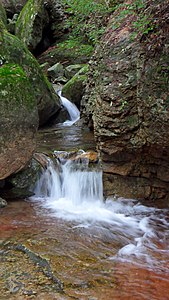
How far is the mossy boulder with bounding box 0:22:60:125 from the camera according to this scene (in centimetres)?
765

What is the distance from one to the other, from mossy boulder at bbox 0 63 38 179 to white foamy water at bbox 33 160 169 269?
0.92m

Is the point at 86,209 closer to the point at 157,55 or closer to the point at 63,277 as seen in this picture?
the point at 63,277

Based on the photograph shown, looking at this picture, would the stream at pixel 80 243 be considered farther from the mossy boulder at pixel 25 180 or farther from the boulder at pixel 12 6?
the boulder at pixel 12 6

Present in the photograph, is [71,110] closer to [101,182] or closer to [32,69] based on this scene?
[32,69]

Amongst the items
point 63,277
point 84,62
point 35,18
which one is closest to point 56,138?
point 63,277

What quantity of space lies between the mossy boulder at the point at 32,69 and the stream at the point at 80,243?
7.23 ft

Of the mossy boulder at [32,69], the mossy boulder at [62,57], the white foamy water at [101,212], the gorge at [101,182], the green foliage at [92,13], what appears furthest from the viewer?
the mossy boulder at [62,57]

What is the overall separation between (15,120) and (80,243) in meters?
2.41

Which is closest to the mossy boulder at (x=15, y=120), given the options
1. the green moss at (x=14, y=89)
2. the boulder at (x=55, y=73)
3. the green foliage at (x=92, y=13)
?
the green moss at (x=14, y=89)

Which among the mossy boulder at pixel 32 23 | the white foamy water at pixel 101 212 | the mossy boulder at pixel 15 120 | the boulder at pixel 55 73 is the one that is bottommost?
the white foamy water at pixel 101 212

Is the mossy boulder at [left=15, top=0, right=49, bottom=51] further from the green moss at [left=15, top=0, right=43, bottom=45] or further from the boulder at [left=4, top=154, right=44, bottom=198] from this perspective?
the boulder at [left=4, top=154, right=44, bottom=198]

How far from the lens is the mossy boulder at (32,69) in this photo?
7651 millimetres

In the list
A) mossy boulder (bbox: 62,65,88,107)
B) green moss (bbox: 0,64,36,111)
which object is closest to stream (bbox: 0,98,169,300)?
green moss (bbox: 0,64,36,111)

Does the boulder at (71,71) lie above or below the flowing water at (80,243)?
above
